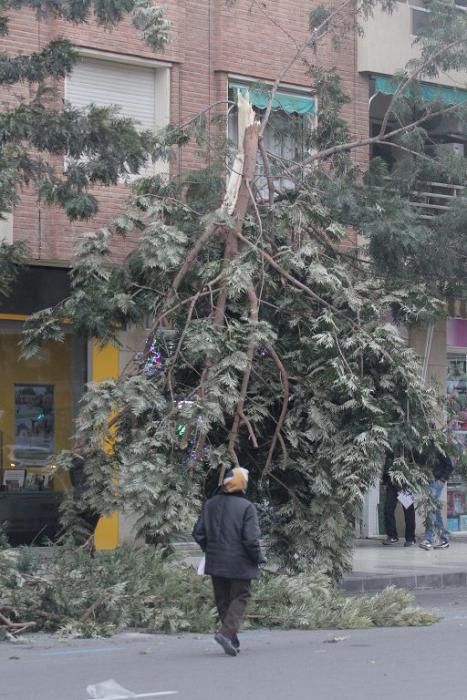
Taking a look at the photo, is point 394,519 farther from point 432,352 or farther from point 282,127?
point 282,127

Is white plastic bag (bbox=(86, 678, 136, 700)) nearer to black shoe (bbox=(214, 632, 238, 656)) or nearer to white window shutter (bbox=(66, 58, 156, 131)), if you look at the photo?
black shoe (bbox=(214, 632, 238, 656))

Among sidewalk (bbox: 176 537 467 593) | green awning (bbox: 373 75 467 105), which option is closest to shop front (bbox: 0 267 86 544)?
sidewalk (bbox: 176 537 467 593)

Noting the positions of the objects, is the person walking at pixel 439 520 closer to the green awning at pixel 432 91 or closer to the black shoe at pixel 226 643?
the green awning at pixel 432 91

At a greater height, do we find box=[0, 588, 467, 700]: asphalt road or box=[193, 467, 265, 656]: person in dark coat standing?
box=[193, 467, 265, 656]: person in dark coat standing

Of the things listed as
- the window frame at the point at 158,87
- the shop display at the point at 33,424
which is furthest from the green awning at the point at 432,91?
the shop display at the point at 33,424

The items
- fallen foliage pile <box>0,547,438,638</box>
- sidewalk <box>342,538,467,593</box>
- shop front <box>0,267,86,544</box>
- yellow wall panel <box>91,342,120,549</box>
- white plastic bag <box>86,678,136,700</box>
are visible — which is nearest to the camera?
white plastic bag <box>86,678,136,700</box>

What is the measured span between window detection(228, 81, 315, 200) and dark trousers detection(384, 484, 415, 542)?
575 cm

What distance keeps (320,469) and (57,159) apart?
6.25 m

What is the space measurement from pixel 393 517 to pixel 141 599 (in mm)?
9854

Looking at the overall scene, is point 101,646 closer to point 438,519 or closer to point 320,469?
point 320,469

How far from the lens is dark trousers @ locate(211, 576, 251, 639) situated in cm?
1005

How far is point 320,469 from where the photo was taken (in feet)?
44.9

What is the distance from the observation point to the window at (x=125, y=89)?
18.5 meters

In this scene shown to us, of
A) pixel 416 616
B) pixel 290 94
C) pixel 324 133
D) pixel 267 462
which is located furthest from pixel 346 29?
pixel 416 616
